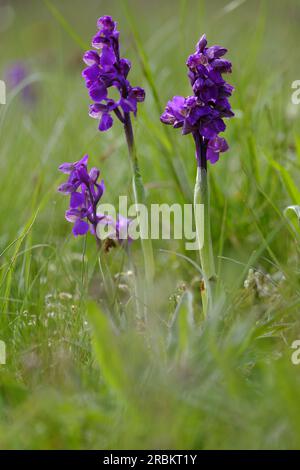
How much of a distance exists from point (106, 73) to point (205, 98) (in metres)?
0.27

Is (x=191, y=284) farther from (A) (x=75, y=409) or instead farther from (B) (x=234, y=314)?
(A) (x=75, y=409)

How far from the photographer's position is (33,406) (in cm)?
133

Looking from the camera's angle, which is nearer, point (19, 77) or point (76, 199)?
point (76, 199)

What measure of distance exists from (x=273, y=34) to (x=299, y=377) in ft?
22.7

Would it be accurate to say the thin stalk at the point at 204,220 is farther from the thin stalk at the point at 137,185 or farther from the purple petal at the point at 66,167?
the purple petal at the point at 66,167

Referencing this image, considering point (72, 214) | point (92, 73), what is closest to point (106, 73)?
point (92, 73)

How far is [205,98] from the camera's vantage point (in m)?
1.78

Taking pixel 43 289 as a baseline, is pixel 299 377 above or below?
below

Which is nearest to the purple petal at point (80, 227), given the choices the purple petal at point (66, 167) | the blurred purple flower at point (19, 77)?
the purple petal at point (66, 167)

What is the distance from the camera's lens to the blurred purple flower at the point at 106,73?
71.9 inches

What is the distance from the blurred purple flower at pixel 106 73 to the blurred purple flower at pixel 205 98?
0.12m

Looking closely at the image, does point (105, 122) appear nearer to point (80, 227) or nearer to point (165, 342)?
point (80, 227)

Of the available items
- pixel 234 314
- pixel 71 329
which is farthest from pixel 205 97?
pixel 71 329

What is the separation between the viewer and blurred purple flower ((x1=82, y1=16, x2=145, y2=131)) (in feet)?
5.99
